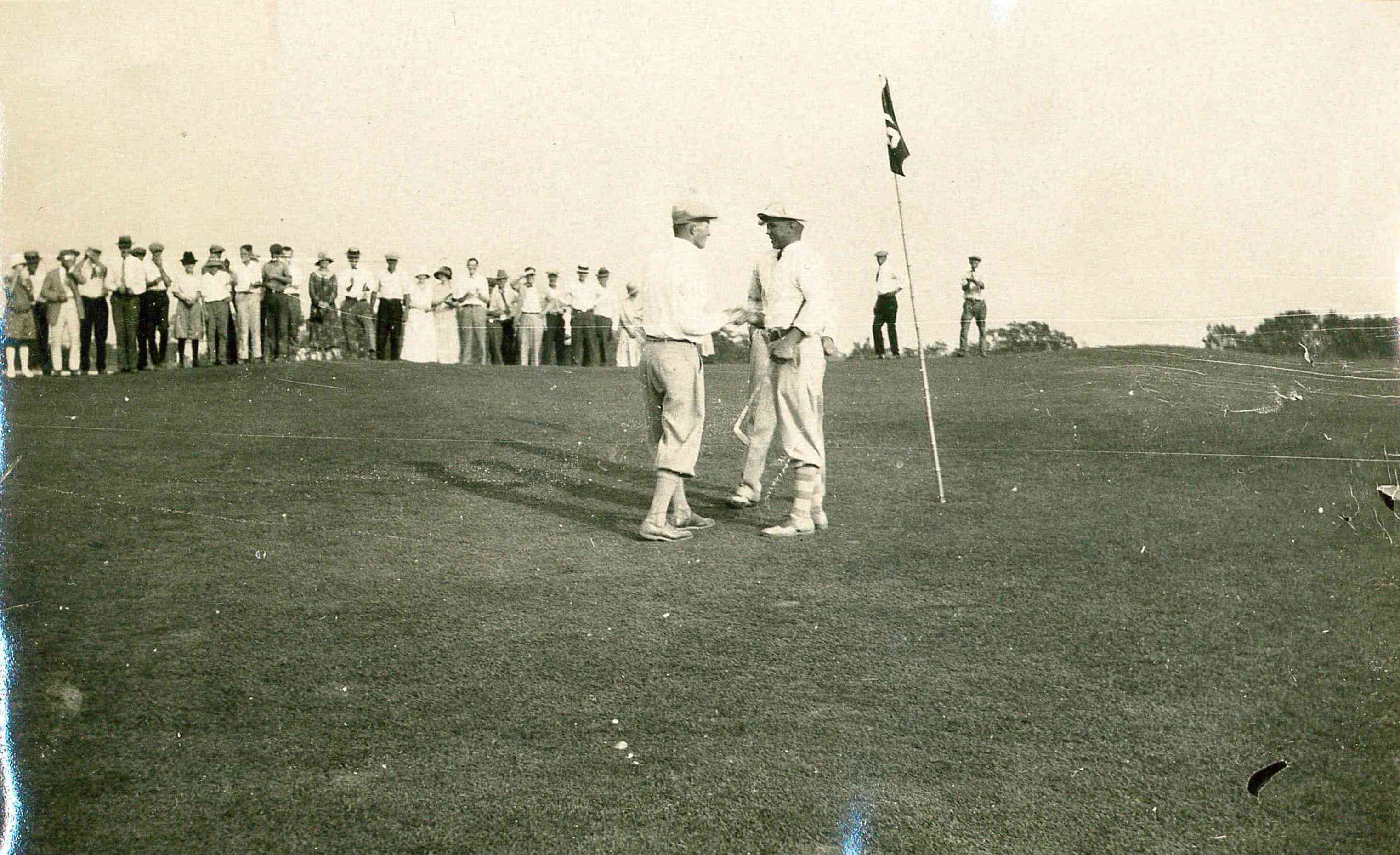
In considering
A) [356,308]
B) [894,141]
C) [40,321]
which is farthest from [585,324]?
[894,141]

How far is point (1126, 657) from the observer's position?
191 inches

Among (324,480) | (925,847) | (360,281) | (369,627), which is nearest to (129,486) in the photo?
(324,480)

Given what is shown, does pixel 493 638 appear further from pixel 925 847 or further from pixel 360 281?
pixel 360 281

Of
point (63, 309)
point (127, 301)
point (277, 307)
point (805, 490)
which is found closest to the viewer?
point (805, 490)

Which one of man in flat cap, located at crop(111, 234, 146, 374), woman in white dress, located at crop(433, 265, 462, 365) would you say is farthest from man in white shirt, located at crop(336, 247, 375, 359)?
man in flat cap, located at crop(111, 234, 146, 374)

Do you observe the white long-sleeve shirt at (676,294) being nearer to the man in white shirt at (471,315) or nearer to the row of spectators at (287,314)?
the row of spectators at (287,314)

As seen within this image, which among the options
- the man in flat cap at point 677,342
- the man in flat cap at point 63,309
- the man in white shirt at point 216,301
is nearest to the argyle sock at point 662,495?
the man in flat cap at point 677,342

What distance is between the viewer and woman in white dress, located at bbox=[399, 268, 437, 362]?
2008cm

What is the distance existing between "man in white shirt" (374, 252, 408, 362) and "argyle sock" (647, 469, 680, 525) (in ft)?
43.5

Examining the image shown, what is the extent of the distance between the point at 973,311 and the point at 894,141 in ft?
37.5

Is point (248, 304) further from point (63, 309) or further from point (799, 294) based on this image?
point (799, 294)

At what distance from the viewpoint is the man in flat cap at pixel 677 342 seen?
23.7 feet

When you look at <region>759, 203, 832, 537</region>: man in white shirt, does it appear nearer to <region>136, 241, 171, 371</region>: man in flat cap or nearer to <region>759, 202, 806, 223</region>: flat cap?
<region>759, 202, 806, 223</region>: flat cap

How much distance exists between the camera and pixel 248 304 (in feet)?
60.8
